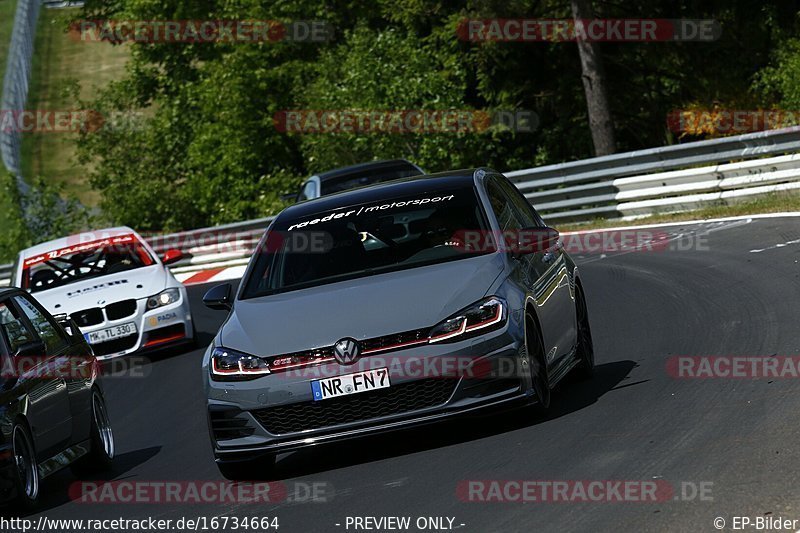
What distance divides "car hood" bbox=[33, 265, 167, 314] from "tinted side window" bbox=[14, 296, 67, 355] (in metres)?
6.04

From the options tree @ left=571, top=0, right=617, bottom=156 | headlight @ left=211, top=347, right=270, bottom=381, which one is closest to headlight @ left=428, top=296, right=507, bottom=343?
headlight @ left=211, top=347, right=270, bottom=381

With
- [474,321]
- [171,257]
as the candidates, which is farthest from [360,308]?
[171,257]

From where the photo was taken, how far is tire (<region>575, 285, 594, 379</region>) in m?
10.4

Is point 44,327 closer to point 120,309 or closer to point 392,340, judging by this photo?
point 392,340

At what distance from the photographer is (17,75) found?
68.9 meters

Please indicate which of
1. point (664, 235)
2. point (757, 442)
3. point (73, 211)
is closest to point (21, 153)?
point (73, 211)

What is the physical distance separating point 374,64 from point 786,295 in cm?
2333

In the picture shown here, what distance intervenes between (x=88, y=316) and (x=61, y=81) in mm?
42648

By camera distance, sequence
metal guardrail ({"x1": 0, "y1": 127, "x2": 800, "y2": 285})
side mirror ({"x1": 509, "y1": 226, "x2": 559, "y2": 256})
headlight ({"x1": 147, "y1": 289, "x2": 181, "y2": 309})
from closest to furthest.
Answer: side mirror ({"x1": 509, "y1": 226, "x2": 559, "y2": 256})
headlight ({"x1": 147, "y1": 289, "x2": 181, "y2": 309})
metal guardrail ({"x1": 0, "y1": 127, "x2": 800, "y2": 285})

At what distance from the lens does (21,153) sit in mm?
66625

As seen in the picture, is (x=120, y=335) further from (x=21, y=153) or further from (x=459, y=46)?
(x=21, y=153)

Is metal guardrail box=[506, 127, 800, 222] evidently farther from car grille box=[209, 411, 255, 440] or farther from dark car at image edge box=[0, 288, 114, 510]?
car grille box=[209, 411, 255, 440]

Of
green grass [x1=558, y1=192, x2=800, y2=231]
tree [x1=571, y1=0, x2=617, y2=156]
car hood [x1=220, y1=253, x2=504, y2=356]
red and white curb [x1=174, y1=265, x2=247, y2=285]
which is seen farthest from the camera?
tree [x1=571, y1=0, x2=617, y2=156]

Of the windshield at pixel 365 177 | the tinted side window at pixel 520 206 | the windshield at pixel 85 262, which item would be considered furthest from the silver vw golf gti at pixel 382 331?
the windshield at pixel 365 177
